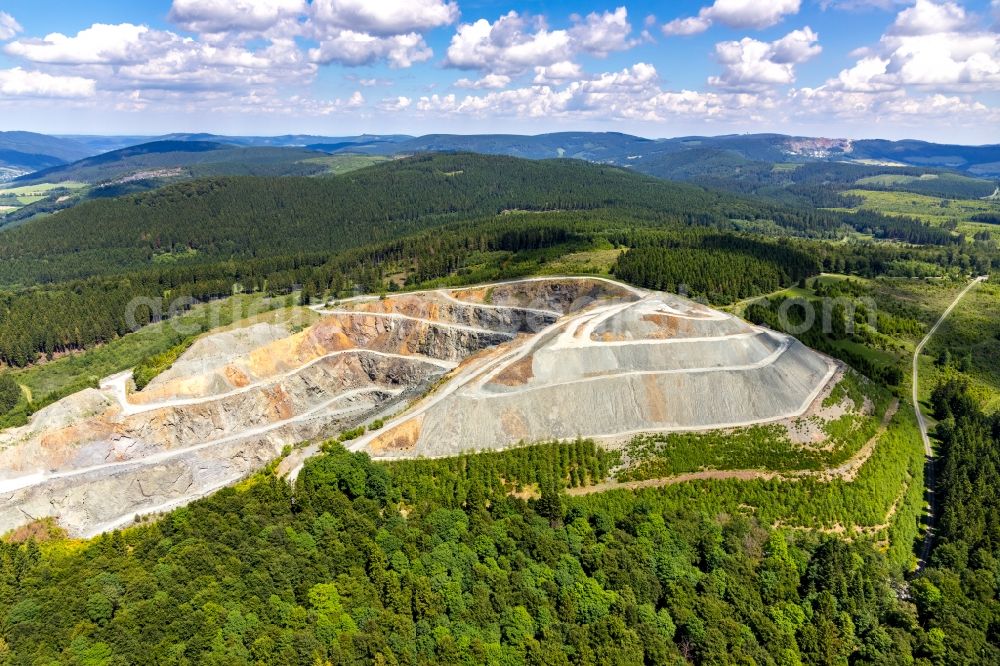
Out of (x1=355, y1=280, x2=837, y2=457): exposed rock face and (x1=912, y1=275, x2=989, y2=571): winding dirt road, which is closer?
(x1=912, y1=275, x2=989, y2=571): winding dirt road

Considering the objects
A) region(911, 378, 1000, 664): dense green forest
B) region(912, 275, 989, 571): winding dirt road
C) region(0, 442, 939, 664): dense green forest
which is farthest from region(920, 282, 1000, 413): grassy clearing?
region(0, 442, 939, 664): dense green forest

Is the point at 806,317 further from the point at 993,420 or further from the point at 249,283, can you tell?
the point at 249,283

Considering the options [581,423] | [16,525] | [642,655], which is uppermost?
[581,423]

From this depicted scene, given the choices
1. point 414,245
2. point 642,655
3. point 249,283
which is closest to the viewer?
point 642,655

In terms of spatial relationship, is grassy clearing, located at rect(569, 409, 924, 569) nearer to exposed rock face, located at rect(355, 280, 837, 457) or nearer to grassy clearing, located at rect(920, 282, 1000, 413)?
exposed rock face, located at rect(355, 280, 837, 457)

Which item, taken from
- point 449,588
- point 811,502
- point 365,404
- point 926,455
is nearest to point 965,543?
point 811,502

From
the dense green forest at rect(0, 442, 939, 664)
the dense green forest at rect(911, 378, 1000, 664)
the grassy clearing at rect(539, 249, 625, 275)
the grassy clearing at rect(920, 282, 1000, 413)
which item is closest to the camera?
the dense green forest at rect(0, 442, 939, 664)

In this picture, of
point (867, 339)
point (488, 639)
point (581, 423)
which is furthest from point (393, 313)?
point (867, 339)

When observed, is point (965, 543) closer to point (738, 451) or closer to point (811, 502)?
point (811, 502)
